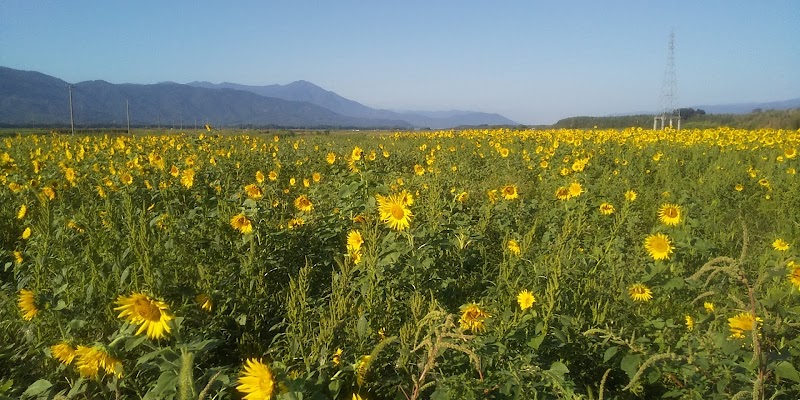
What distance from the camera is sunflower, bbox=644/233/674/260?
2605 mm

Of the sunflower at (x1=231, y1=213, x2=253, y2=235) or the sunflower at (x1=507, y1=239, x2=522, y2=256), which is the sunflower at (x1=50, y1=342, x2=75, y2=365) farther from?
the sunflower at (x1=507, y1=239, x2=522, y2=256)

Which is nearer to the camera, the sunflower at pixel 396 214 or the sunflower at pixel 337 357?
the sunflower at pixel 337 357

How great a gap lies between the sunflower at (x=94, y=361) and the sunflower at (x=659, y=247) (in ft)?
8.73

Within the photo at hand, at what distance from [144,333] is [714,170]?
24.9 feet

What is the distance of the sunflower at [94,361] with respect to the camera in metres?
1.27

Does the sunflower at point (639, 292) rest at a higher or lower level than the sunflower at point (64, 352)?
lower

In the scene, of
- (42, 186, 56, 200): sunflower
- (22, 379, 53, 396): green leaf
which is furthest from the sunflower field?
(42, 186, 56, 200): sunflower

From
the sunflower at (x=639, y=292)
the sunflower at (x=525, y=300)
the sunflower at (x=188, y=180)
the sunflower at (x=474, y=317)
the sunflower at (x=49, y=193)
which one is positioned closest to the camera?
the sunflower at (x=474, y=317)

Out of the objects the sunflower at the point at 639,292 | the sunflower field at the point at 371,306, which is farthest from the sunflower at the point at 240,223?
the sunflower at the point at 639,292

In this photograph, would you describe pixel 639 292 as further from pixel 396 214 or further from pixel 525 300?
pixel 396 214

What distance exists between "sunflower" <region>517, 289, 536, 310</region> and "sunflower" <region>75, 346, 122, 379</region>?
1506mm

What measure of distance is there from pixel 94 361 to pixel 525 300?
159 cm

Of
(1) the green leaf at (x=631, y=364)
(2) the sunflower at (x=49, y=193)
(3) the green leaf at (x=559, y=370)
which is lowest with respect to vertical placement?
(1) the green leaf at (x=631, y=364)

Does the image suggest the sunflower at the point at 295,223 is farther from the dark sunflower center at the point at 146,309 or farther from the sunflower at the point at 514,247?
the dark sunflower center at the point at 146,309
